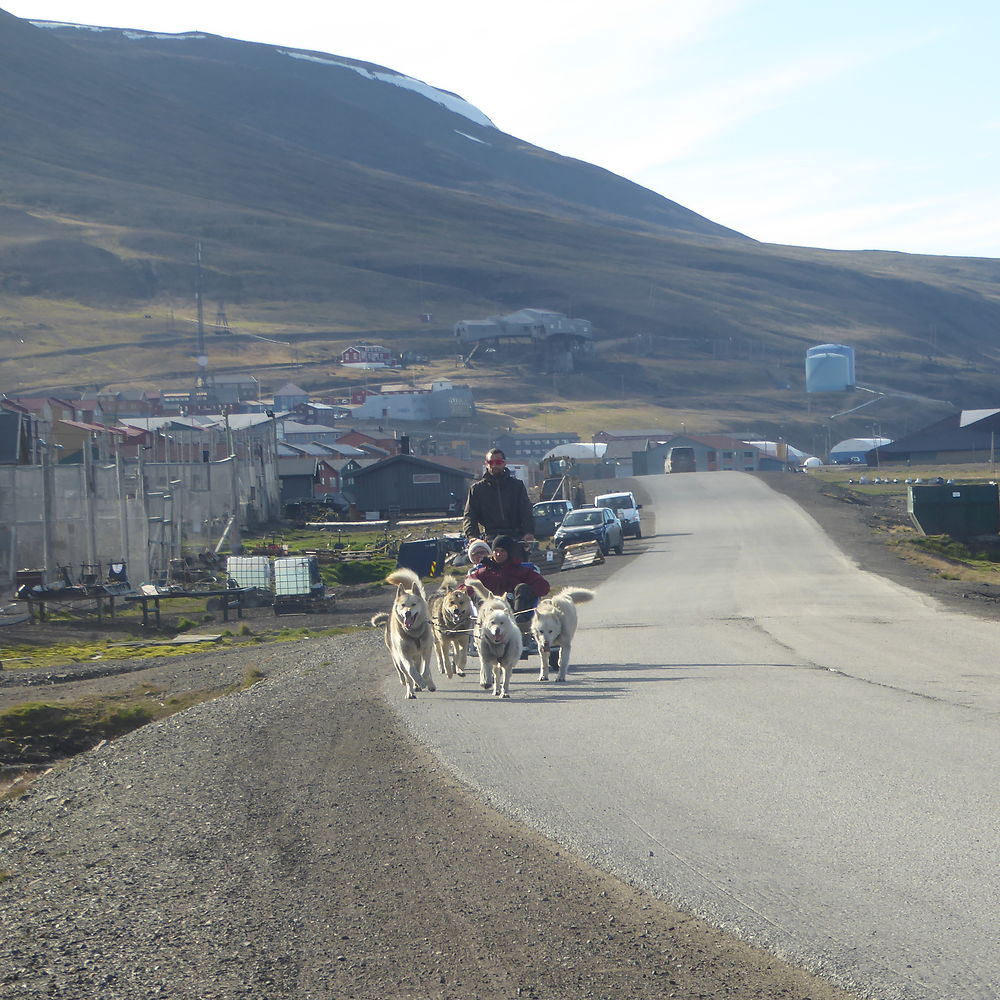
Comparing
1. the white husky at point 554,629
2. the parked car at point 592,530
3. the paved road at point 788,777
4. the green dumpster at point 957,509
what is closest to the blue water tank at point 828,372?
the green dumpster at point 957,509

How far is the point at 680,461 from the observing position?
102562 mm

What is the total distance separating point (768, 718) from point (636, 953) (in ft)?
17.7

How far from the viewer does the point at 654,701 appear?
1166cm

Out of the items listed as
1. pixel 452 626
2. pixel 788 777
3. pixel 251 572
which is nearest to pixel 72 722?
pixel 452 626

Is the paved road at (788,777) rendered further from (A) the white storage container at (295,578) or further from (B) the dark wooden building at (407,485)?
(B) the dark wooden building at (407,485)

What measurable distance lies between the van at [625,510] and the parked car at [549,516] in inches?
49.7

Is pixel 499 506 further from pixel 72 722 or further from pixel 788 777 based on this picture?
pixel 788 777

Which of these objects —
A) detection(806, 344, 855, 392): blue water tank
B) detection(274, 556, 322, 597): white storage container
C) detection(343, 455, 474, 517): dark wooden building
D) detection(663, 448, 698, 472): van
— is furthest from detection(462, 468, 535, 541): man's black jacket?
detection(806, 344, 855, 392): blue water tank

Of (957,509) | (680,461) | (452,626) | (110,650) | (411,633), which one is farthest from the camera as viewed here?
(680,461)

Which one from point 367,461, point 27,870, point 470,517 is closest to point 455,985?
point 27,870

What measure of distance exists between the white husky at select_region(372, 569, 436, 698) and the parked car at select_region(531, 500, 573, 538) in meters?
34.4

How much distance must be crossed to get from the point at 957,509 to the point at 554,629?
30.1 m

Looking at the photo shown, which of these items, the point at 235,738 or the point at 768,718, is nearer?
the point at 768,718

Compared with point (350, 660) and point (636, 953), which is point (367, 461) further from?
point (636, 953)
